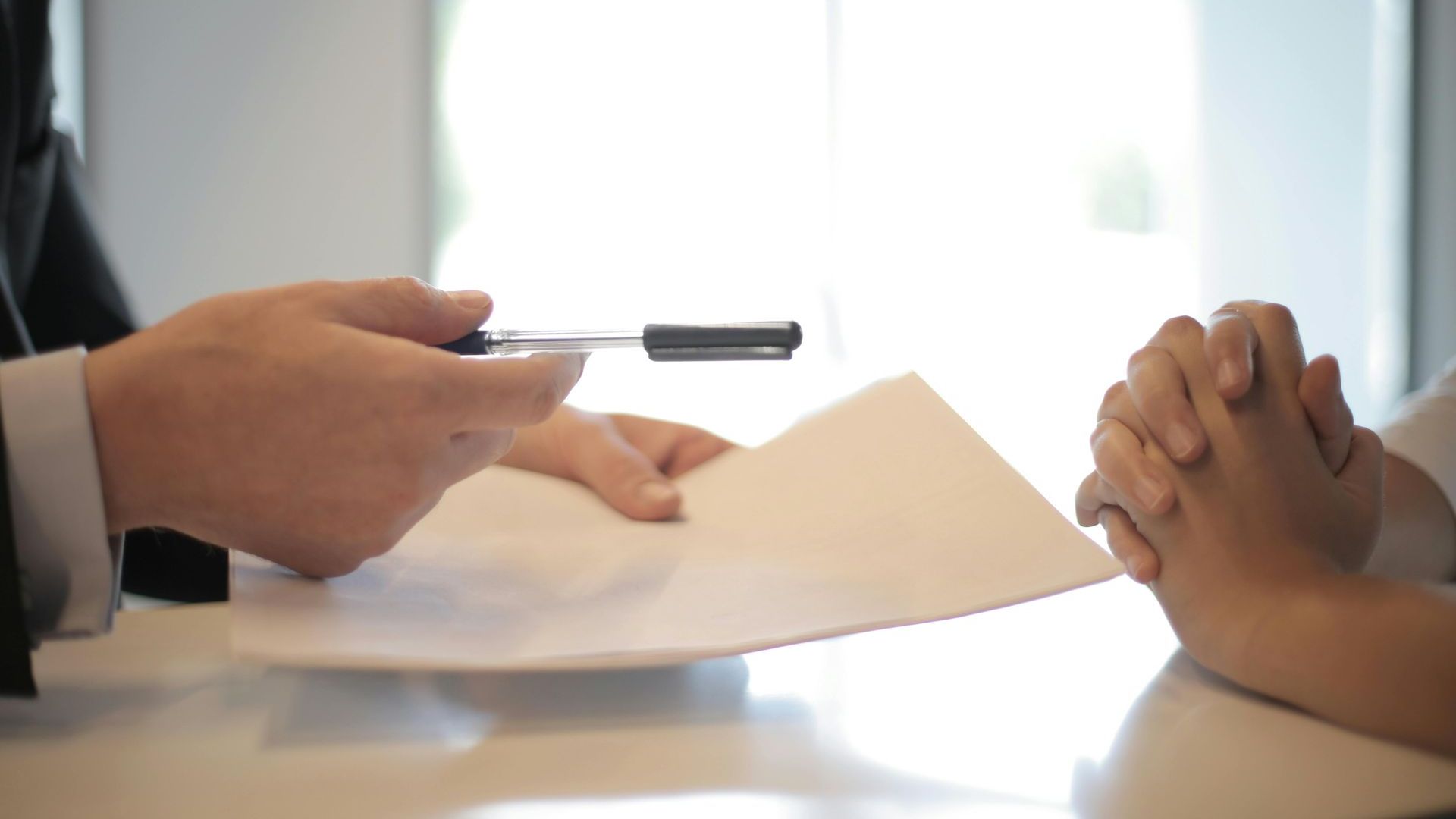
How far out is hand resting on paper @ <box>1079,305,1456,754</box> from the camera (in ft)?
1.03

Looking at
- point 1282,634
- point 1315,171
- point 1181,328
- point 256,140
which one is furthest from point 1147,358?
point 1315,171

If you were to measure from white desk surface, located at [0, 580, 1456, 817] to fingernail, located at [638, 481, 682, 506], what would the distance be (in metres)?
0.13

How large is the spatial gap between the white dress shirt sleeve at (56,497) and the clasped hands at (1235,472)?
0.39m

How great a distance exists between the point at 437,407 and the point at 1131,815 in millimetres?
262

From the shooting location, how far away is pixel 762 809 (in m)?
0.25

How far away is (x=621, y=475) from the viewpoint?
1.75 ft

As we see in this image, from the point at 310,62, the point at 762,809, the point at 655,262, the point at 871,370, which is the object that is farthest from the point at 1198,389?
the point at 310,62

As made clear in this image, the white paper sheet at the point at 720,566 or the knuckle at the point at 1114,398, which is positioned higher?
the knuckle at the point at 1114,398

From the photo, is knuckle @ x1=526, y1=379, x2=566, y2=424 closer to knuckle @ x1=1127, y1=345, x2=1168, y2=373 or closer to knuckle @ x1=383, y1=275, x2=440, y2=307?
knuckle @ x1=383, y1=275, x2=440, y2=307

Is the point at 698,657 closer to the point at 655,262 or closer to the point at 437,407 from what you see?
the point at 437,407

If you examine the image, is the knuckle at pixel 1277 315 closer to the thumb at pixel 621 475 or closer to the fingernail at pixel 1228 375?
the fingernail at pixel 1228 375

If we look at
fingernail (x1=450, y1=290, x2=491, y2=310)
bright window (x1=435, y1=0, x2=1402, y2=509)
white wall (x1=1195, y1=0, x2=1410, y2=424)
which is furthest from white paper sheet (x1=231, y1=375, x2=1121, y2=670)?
white wall (x1=1195, y1=0, x2=1410, y2=424)

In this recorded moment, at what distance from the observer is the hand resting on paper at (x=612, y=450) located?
0.54 metres

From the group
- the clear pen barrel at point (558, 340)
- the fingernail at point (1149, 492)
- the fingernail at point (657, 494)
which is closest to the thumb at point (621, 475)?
the fingernail at point (657, 494)
